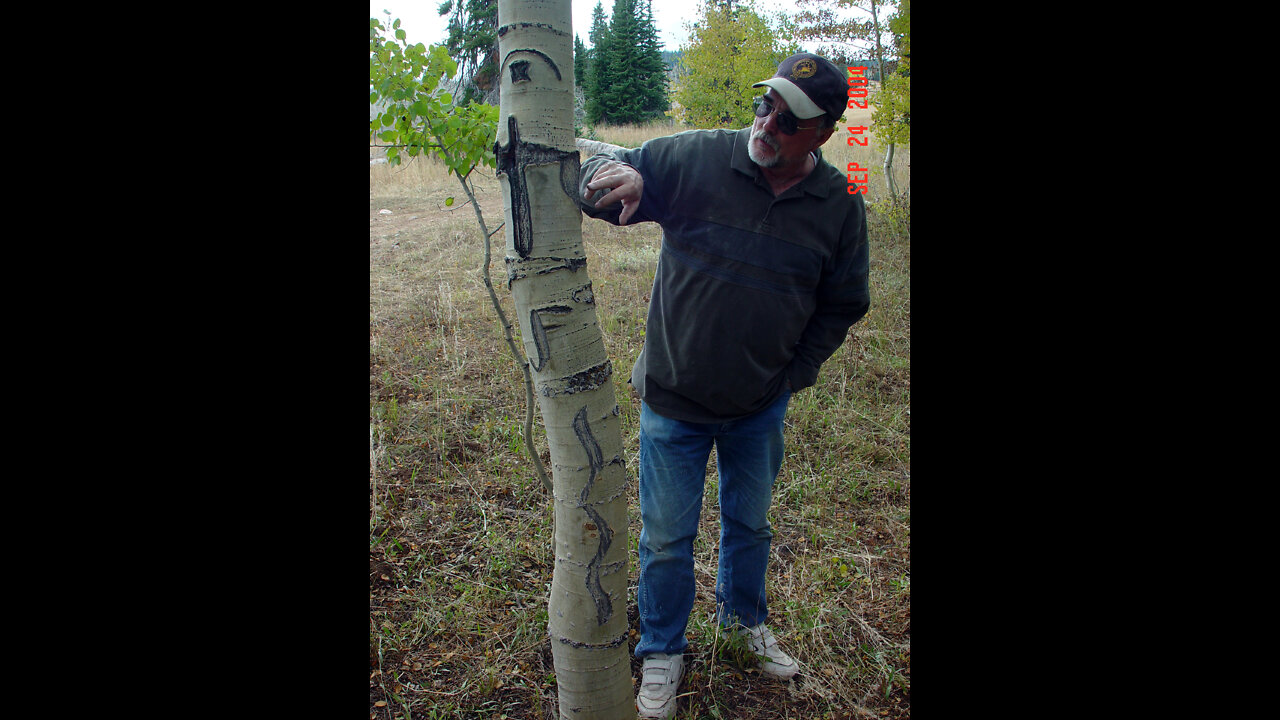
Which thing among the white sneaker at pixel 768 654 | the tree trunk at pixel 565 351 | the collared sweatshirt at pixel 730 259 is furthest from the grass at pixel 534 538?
the collared sweatshirt at pixel 730 259

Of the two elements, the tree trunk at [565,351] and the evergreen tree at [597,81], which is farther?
the evergreen tree at [597,81]

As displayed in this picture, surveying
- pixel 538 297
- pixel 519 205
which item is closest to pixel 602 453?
pixel 538 297

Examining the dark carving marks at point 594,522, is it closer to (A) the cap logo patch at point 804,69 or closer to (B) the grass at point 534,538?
(B) the grass at point 534,538

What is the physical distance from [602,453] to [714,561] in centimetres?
187

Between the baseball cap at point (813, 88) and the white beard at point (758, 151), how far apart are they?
3.9 inches

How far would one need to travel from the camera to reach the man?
199 centimetres

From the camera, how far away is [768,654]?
2482mm

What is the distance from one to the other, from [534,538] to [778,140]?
221cm

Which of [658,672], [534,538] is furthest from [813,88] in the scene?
[534,538]

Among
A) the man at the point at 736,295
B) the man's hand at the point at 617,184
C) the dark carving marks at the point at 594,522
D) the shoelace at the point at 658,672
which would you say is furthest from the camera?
the shoelace at the point at 658,672

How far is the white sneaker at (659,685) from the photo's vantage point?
226cm

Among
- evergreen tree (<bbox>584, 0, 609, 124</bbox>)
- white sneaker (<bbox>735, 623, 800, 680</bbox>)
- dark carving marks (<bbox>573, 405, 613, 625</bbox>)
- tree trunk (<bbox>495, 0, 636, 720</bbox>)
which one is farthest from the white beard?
evergreen tree (<bbox>584, 0, 609, 124</bbox>)

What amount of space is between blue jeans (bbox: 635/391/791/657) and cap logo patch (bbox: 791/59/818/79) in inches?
39.6

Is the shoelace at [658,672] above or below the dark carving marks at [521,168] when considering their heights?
below
